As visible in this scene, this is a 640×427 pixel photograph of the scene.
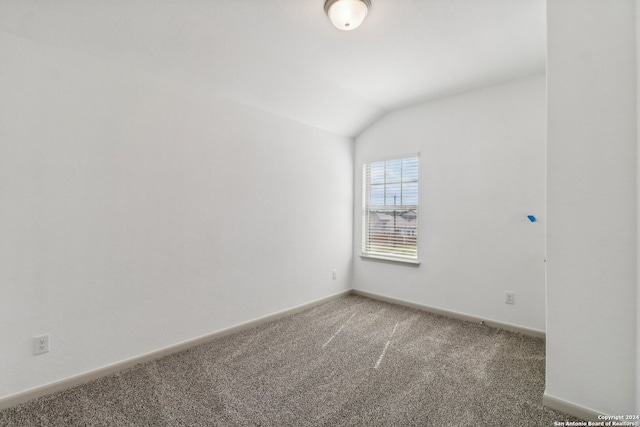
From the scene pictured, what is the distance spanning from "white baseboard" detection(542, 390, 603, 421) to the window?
1993mm

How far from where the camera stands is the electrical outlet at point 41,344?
1.95 meters

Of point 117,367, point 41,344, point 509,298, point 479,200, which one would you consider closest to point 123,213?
point 41,344

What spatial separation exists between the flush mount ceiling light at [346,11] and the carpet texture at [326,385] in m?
2.51

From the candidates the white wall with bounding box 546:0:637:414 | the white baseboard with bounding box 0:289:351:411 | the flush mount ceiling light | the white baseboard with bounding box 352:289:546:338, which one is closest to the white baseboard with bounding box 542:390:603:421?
the white wall with bounding box 546:0:637:414

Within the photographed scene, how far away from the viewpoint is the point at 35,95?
1.94 m

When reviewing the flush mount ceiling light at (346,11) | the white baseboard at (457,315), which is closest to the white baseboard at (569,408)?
the white baseboard at (457,315)

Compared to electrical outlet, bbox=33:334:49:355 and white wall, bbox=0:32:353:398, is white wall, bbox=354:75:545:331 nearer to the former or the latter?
white wall, bbox=0:32:353:398

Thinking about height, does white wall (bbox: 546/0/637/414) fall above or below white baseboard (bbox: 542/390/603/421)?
above

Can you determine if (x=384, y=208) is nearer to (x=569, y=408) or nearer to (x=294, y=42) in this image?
(x=294, y=42)

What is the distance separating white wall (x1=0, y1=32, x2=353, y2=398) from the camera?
191 cm

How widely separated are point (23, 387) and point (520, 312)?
160 inches

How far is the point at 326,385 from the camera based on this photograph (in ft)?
6.93

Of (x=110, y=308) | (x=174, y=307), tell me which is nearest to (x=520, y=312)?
(x=174, y=307)

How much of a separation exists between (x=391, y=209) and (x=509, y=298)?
1669 mm
